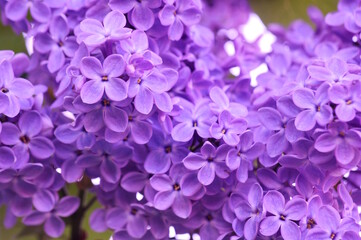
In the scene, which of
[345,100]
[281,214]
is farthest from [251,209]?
[345,100]

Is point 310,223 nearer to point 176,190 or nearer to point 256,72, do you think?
point 176,190

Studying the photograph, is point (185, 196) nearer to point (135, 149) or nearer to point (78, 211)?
point (135, 149)

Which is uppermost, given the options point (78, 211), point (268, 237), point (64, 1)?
point (64, 1)

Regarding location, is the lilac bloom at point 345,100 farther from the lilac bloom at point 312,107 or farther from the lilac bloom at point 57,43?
the lilac bloom at point 57,43

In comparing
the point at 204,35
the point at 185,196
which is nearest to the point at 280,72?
the point at 204,35

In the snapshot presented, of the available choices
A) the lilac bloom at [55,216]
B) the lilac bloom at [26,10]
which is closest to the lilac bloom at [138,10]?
the lilac bloom at [26,10]

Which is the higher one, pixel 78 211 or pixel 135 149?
pixel 135 149

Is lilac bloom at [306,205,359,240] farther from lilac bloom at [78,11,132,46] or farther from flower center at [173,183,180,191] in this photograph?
lilac bloom at [78,11,132,46]

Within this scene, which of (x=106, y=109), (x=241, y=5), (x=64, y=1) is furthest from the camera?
(x=241, y=5)
